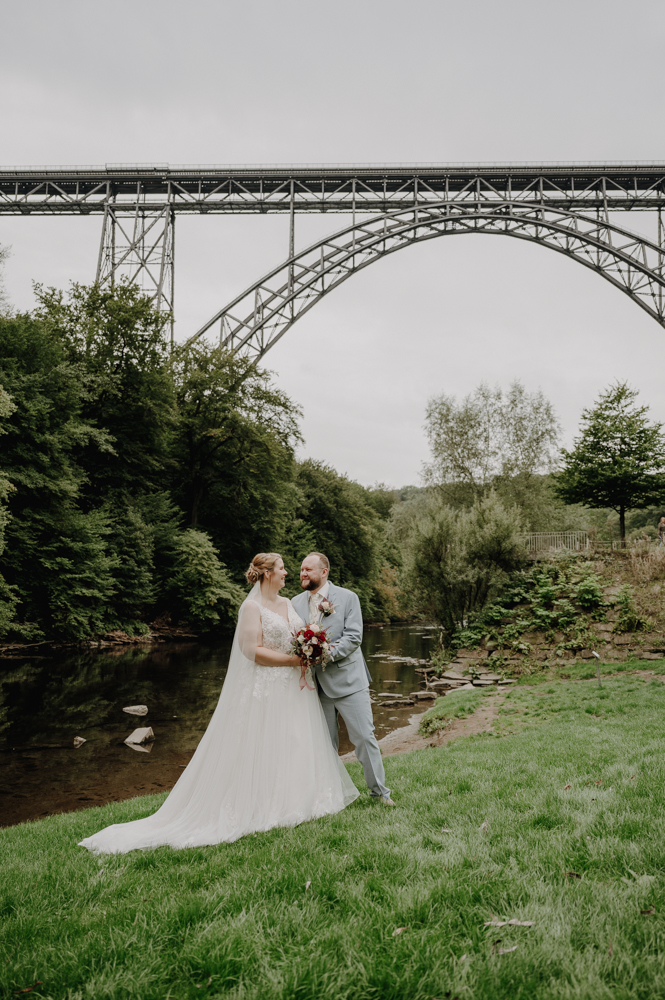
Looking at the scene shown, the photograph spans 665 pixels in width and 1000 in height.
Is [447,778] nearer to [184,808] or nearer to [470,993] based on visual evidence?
[184,808]

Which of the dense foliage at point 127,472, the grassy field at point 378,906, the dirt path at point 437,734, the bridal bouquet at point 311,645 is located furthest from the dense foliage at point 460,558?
the bridal bouquet at point 311,645

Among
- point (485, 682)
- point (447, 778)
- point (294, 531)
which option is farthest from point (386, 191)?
point (447, 778)

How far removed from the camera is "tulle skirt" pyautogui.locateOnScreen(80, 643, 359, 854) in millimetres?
4008

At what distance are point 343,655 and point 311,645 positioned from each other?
0.96 ft

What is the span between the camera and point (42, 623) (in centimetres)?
1948

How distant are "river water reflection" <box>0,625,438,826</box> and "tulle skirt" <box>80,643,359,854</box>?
130 inches

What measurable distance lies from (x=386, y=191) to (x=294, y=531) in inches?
755

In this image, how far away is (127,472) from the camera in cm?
2445

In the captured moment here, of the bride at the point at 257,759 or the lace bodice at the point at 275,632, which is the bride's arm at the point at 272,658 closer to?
the bride at the point at 257,759

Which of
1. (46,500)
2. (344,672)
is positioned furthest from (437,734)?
(46,500)

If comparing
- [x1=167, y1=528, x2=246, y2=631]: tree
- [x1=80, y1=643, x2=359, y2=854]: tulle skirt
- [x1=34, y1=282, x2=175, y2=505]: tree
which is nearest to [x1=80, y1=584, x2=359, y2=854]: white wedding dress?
[x1=80, y1=643, x2=359, y2=854]: tulle skirt

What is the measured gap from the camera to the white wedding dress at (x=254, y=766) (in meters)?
4.00

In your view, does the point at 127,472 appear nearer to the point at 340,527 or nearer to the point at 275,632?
the point at 340,527

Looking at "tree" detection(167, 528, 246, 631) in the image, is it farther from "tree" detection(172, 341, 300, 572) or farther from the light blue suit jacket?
the light blue suit jacket
